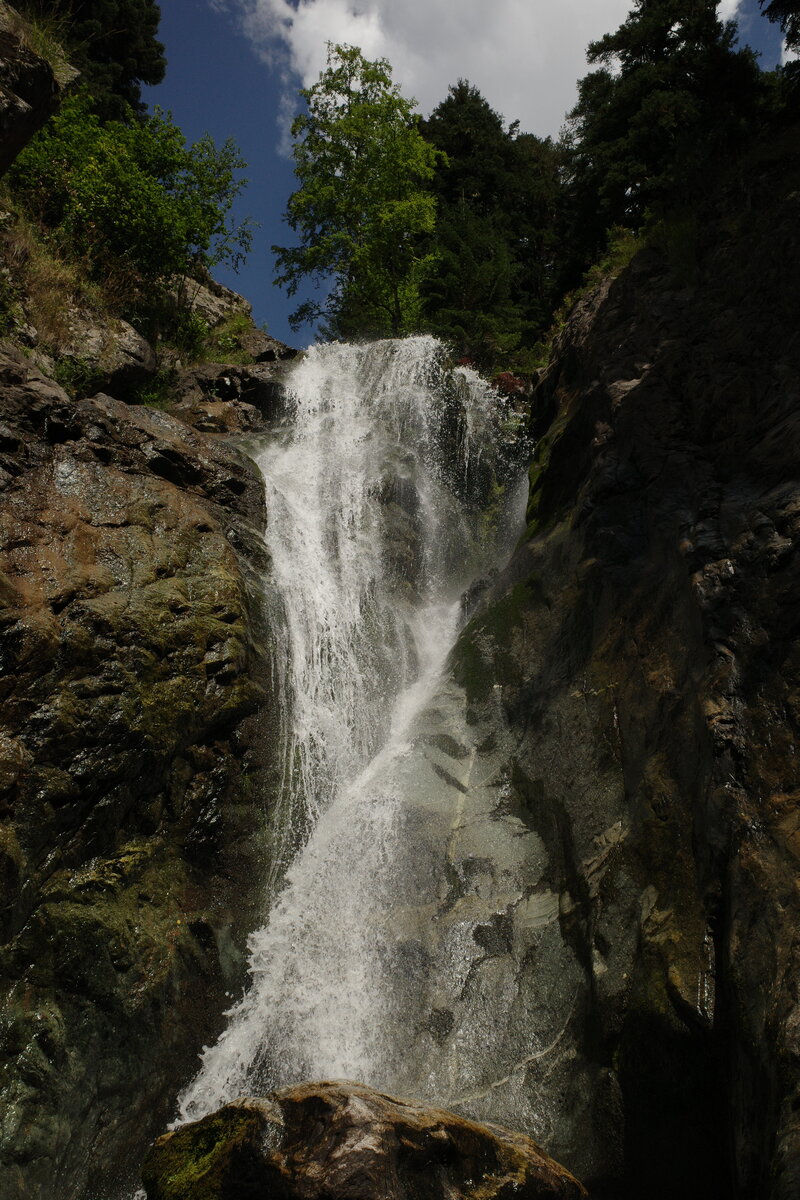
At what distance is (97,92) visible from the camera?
20.7 m

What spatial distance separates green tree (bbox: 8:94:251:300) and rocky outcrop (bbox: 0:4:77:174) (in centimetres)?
556

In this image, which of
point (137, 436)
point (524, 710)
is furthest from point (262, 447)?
point (524, 710)

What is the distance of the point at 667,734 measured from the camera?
5.10 m

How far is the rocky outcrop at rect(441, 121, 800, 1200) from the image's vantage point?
372 centimetres

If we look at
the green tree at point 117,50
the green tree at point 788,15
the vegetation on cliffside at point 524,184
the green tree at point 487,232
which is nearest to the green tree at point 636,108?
the vegetation on cliffside at point 524,184

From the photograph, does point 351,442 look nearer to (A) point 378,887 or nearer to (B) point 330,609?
(B) point 330,609

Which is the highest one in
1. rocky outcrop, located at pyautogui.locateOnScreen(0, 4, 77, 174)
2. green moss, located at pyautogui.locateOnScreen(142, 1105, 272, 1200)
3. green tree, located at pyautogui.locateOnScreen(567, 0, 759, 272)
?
green tree, located at pyautogui.locateOnScreen(567, 0, 759, 272)

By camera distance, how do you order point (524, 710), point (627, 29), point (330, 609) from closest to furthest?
Result: point (524, 710) < point (330, 609) < point (627, 29)

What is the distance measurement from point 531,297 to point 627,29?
27.2 ft

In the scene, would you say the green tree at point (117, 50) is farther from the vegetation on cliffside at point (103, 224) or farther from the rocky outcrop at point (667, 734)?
the rocky outcrop at point (667, 734)

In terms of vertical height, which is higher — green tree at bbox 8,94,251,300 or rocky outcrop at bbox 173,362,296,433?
green tree at bbox 8,94,251,300

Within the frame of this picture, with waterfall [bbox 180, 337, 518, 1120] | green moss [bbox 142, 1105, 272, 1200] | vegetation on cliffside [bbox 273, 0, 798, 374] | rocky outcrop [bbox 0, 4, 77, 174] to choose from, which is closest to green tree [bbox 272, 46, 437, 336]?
vegetation on cliffside [bbox 273, 0, 798, 374]

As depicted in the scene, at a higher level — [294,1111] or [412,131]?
[412,131]

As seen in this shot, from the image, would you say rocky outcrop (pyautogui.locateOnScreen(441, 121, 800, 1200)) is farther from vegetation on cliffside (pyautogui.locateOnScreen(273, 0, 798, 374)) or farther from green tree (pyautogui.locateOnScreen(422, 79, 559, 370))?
green tree (pyautogui.locateOnScreen(422, 79, 559, 370))
